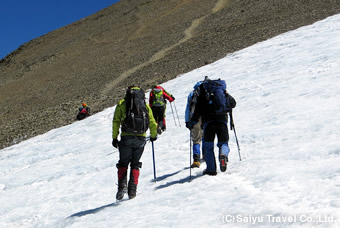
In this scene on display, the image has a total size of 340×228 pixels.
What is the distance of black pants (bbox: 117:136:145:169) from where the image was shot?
7.18 m

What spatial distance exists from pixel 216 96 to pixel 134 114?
5.38ft

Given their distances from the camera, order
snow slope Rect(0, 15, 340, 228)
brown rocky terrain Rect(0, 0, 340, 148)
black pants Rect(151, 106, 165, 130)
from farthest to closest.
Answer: brown rocky terrain Rect(0, 0, 340, 148) → black pants Rect(151, 106, 165, 130) → snow slope Rect(0, 15, 340, 228)

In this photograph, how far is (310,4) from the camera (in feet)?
130

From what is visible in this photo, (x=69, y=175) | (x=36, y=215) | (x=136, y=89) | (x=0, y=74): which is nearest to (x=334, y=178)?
(x=136, y=89)

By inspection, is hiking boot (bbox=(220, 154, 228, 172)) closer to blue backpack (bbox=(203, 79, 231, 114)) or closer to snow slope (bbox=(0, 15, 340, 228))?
snow slope (bbox=(0, 15, 340, 228))

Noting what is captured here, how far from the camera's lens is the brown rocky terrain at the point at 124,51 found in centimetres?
3206

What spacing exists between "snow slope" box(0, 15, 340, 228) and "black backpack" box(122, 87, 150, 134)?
138 centimetres

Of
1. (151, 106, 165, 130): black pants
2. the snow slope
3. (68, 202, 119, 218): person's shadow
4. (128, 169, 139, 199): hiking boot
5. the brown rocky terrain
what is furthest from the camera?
the brown rocky terrain

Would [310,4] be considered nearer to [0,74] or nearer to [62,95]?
[62,95]

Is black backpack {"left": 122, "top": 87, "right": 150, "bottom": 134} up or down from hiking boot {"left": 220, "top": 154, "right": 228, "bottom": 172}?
up

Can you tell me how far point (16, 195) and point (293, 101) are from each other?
9360 mm

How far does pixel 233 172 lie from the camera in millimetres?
7383

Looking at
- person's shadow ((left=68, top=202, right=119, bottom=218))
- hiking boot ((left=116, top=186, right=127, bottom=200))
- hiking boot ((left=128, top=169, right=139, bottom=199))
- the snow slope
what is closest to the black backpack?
hiking boot ((left=128, top=169, right=139, bottom=199))

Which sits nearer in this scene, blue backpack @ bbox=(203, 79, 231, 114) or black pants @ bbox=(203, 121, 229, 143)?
blue backpack @ bbox=(203, 79, 231, 114)
